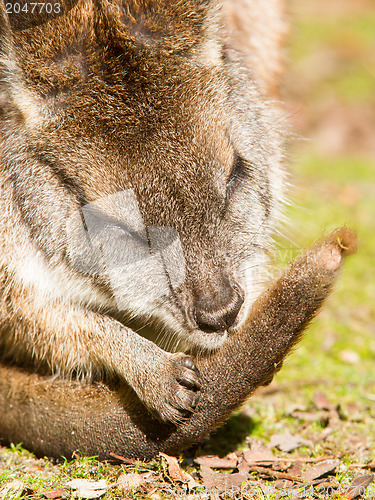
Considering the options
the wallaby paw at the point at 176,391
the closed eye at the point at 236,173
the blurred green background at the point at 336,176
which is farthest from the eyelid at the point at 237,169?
the wallaby paw at the point at 176,391

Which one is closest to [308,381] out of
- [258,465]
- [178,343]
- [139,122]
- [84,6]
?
A: [258,465]

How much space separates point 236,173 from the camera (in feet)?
10.6

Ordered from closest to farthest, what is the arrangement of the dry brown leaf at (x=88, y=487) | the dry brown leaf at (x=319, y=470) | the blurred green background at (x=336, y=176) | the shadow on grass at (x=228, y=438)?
the dry brown leaf at (x=88, y=487), the dry brown leaf at (x=319, y=470), the shadow on grass at (x=228, y=438), the blurred green background at (x=336, y=176)

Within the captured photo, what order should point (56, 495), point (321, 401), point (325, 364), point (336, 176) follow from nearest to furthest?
1. point (56, 495)
2. point (321, 401)
3. point (325, 364)
4. point (336, 176)

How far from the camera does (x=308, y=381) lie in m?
4.52

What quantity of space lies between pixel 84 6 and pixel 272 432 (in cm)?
261

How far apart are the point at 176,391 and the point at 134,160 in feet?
3.63

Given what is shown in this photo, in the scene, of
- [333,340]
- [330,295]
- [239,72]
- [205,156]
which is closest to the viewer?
[330,295]

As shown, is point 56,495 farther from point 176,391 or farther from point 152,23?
point 152,23

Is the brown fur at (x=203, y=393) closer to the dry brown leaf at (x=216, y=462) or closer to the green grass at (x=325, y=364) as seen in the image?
the green grass at (x=325, y=364)

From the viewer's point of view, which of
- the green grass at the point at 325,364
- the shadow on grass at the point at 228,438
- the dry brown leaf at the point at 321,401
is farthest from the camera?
the dry brown leaf at the point at 321,401

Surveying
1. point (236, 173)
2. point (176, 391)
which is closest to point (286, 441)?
point (176, 391)

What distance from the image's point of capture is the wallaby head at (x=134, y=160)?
9.67 ft

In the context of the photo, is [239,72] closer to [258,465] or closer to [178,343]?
[178,343]
